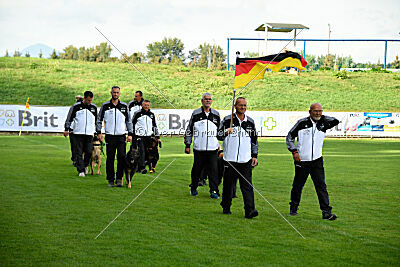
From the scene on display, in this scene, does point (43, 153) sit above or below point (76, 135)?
below

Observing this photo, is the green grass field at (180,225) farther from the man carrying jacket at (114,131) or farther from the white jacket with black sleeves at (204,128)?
the white jacket with black sleeves at (204,128)

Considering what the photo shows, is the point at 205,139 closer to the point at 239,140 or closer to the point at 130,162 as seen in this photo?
the point at 239,140

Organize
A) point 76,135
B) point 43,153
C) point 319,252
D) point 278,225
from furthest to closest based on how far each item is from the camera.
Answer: point 43,153 → point 76,135 → point 278,225 → point 319,252

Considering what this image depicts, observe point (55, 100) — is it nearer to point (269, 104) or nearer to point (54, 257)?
point (269, 104)

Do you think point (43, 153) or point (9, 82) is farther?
point (9, 82)

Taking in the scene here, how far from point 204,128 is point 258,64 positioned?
2.35 meters

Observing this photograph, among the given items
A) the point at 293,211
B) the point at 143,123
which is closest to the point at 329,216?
the point at 293,211

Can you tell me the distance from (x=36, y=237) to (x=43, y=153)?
13146mm

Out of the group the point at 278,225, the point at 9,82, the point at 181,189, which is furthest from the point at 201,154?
the point at 9,82

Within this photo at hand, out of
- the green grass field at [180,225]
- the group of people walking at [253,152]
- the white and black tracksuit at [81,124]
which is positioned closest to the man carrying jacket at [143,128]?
the green grass field at [180,225]

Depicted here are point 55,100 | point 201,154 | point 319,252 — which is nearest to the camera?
point 319,252

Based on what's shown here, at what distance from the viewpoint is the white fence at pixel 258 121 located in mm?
30625

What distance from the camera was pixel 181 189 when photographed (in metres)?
11.5

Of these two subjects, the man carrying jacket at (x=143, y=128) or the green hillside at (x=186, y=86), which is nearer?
the man carrying jacket at (x=143, y=128)
